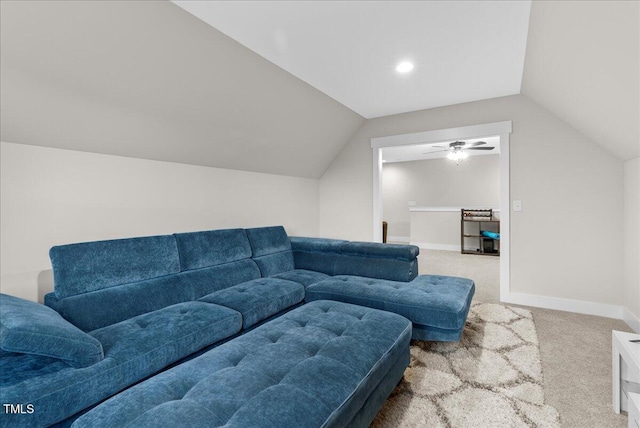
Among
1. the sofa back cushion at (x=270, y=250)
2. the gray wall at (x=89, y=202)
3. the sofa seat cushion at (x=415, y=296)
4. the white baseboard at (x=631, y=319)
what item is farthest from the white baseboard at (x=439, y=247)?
the gray wall at (x=89, y=202)

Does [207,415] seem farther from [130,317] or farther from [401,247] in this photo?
[401,247]

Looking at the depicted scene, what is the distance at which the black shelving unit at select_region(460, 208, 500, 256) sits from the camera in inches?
272

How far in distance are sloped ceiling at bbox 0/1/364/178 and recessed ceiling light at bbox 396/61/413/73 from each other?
93 cm

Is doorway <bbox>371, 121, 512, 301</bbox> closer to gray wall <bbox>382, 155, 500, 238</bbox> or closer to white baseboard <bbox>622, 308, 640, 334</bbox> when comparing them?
white baseboard <bbox>622, 308, 640, 334</bbox>

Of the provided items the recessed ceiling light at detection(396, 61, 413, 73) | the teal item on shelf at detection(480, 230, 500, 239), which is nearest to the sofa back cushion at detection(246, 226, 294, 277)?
the recessed ceiling light at detection(396, 61, 413, 73)

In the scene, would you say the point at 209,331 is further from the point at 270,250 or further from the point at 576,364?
the point at 576,364

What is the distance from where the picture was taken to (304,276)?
3.10 metres

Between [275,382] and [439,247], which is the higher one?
[275,382]

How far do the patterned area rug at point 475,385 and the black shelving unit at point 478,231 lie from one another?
4566 mm

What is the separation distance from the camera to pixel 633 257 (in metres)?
2.78

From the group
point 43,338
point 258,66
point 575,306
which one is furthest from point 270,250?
point 575,306

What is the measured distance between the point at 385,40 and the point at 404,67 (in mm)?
553

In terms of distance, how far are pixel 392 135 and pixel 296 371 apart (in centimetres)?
370

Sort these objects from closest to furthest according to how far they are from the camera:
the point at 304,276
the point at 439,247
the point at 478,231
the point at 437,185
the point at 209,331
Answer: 1. the point at 209,331
2. the point at 304,276
3. the point at 478,231
4. the point at 439,247
5. the point at 437,185
